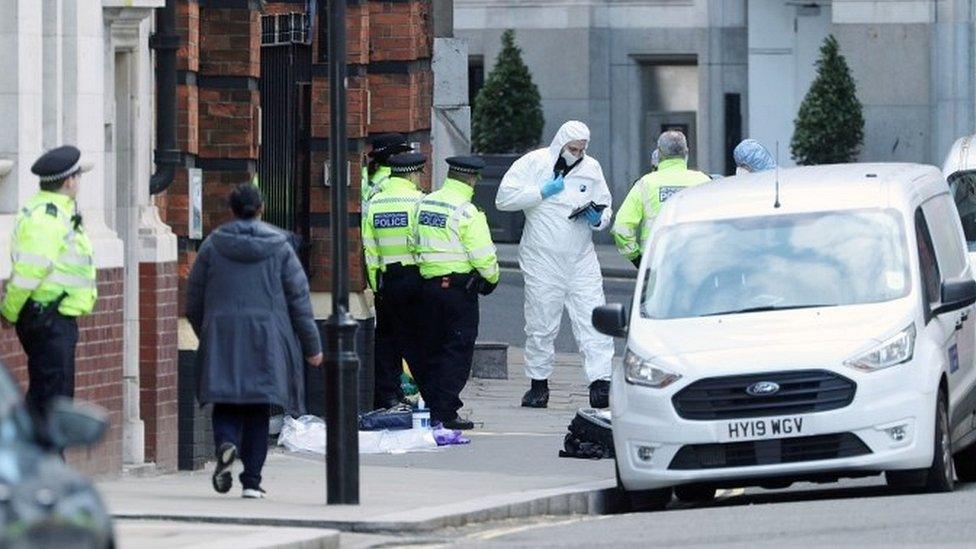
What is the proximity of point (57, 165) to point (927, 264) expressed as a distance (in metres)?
4.63

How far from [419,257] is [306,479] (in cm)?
355

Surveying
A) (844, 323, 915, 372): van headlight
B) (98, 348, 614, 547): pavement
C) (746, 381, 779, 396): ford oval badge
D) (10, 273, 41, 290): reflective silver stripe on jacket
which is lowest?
(98, 348, 614, 547): pavement

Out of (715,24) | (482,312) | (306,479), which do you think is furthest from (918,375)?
(715,24)

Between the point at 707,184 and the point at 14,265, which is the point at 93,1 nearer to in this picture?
the point at 14,265

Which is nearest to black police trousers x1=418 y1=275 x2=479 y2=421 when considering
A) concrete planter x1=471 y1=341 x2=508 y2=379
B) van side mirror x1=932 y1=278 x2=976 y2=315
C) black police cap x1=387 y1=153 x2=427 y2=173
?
black police cap x1=387 y1=153 x2=427 y2=173

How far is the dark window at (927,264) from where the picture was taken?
15.4 meters

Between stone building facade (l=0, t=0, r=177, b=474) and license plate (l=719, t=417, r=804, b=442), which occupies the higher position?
stone building facade (l=0, t=0, r=177, b=474)

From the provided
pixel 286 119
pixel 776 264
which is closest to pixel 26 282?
pixel 776 264

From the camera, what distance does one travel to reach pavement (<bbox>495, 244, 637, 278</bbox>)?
127 ft

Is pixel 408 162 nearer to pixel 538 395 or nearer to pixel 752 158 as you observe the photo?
pixel 538 395

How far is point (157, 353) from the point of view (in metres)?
16.4

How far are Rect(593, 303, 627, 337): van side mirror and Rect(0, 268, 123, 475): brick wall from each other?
255 cm

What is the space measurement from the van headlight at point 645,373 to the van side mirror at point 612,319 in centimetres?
40

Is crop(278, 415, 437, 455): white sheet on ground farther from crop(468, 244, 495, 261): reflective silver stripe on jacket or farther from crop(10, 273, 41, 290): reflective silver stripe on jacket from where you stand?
A: crop(10, 273, 41, 290): reflective silver stripe on jacket
